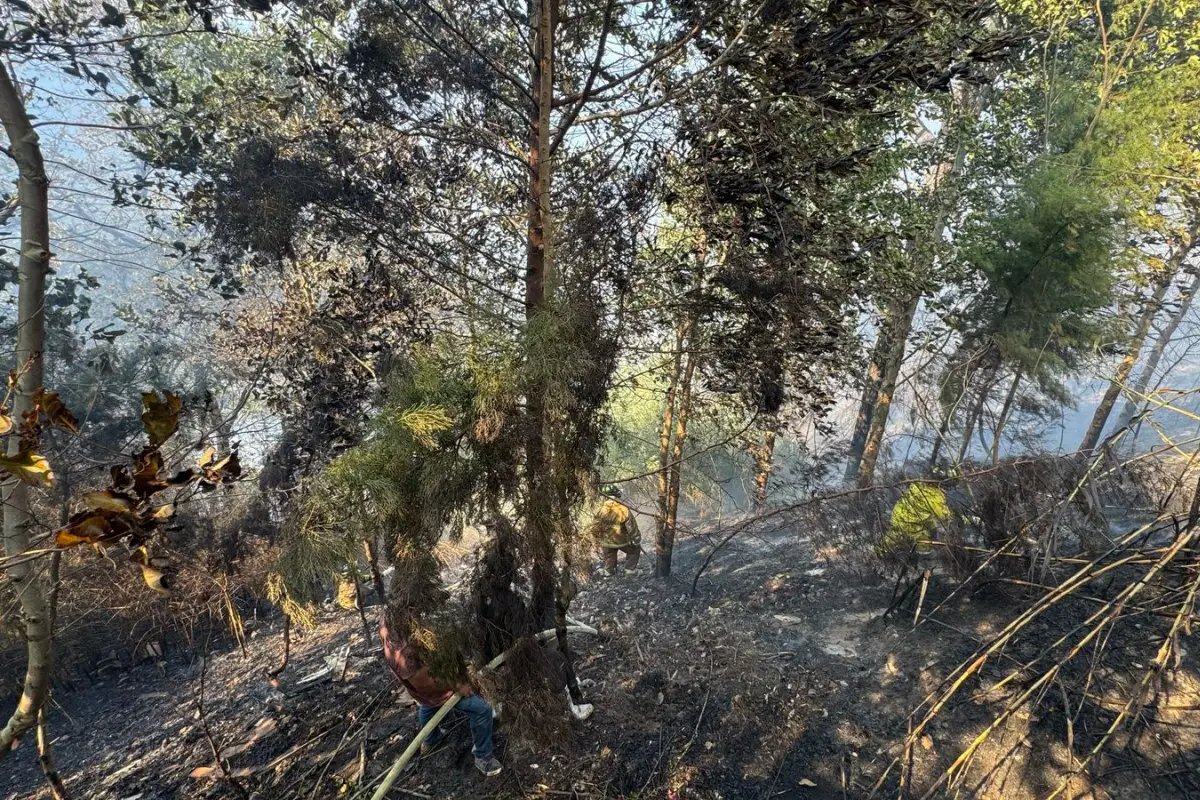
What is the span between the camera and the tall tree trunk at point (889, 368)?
7.96 m

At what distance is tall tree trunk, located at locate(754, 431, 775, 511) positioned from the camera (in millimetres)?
7956

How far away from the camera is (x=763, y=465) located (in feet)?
29.5

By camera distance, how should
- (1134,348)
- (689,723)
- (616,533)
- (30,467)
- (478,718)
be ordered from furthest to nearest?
(1134,348), (616,533), (689,723), (478,718), (30,467)

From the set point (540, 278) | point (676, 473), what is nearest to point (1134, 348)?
point (676, 473)

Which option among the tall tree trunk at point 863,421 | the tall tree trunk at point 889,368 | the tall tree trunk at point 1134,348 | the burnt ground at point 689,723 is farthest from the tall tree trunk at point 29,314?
the tall tree trunk at point 1134,348

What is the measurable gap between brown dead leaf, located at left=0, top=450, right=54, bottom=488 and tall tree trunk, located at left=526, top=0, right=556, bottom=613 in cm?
237

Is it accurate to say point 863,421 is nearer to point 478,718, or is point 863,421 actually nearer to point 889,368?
point 889,368

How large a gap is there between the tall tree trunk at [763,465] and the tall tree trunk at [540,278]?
183 inches

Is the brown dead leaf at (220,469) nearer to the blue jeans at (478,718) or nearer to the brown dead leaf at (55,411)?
the brown dead leaf at (55,411)

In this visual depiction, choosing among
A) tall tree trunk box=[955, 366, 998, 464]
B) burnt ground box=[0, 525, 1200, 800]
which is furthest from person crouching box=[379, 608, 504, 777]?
tall tree trunk box=[955, 366, 998, 464]

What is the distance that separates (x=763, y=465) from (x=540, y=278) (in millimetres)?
6324

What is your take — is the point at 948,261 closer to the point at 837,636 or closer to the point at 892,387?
the point at 892,387

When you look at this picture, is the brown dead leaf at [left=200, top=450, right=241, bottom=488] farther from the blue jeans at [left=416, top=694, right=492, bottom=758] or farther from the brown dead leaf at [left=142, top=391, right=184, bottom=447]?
the blue jeans at [left=416, top=694, right=492, bottom=758]

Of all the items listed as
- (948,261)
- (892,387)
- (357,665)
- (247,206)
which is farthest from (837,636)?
(247,206)
